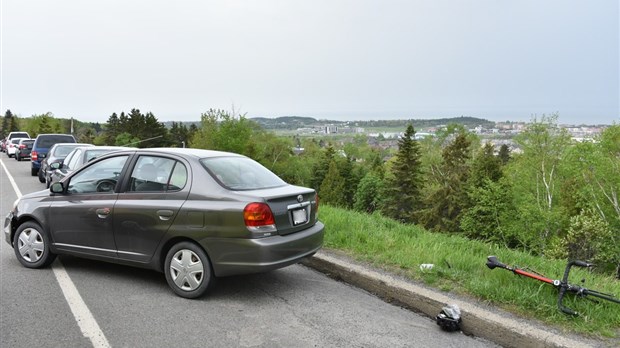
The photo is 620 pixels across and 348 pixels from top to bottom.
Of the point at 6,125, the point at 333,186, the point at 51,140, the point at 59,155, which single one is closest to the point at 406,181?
the point at 333,186

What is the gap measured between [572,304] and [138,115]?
88.5m

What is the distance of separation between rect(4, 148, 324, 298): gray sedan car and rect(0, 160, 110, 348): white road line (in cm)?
29

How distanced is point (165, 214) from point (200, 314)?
1.13 m

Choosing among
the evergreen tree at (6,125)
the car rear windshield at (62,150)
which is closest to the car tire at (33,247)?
the car rear windshield at (62,150)

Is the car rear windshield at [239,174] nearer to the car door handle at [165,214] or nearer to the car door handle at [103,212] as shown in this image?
the car door handle at [165,214]

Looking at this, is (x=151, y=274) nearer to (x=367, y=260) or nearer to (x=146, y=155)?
(x=146, y=155)

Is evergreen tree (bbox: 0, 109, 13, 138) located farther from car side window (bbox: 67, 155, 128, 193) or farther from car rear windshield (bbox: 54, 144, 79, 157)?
car side window (bbox: 67, 155, 128, 193)

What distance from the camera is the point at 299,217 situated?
5.20 m

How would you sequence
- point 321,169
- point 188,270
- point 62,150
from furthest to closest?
point 321,169 < point 62,150 < point 188,270

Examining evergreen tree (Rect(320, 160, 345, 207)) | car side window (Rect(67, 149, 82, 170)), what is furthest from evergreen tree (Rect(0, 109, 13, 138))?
car side window (Rect(67, 149, 82, 170))

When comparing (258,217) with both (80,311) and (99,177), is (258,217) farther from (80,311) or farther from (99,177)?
(99,177)

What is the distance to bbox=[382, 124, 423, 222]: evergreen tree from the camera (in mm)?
53094

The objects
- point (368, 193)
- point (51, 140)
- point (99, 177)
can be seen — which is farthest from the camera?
point (368, 193)

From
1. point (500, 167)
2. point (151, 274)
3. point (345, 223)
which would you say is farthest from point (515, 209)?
point (151, 274)
